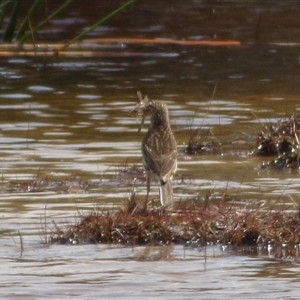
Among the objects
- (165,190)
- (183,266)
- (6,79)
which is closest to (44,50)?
(6,79)

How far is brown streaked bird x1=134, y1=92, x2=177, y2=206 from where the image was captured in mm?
8945

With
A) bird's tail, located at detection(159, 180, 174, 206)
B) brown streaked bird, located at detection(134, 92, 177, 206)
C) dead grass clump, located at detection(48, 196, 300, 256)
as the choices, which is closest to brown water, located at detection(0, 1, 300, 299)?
dead grass clump, located at detection(48, 196, 300, 256)

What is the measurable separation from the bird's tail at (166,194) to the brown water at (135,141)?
0.66 metres

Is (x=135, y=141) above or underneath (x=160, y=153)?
above

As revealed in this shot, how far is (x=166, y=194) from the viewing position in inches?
347

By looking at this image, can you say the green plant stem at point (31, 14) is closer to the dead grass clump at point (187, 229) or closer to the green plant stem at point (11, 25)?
the green plant stem at point (11, 25)

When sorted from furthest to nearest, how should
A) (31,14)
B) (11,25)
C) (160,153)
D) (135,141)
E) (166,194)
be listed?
(11,25) → (31,14) → (135,141) → (160,153) → (166,194)

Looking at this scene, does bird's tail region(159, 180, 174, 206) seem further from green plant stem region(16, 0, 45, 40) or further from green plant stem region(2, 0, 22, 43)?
green plant stem region(2, 0, 22, 43)

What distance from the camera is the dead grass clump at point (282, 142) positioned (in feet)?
37.1

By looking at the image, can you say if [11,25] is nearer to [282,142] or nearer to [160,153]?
[282,142]

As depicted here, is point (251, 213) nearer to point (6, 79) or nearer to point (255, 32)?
point (6, 79)

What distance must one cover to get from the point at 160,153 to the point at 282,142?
9.10 feet

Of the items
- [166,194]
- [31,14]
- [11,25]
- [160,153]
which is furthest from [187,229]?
[11,25]

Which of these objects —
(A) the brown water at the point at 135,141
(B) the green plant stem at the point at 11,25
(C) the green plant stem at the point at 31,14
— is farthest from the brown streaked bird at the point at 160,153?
(B) the green plant stem at the point at 11,25
